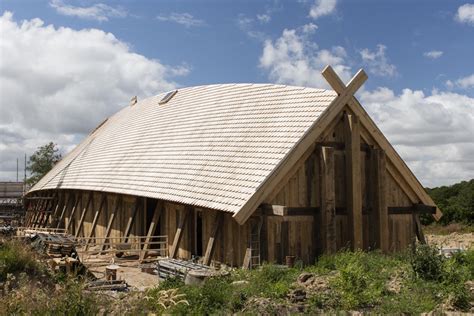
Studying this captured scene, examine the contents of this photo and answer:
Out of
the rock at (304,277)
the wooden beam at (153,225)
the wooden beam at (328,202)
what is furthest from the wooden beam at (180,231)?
the rock at (304,277)

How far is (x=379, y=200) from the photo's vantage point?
15.9 metres

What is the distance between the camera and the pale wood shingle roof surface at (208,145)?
15.3m

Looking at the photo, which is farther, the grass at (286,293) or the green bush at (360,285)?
the green bush at (360,285)

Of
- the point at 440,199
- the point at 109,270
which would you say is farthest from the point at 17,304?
the point at 440,199

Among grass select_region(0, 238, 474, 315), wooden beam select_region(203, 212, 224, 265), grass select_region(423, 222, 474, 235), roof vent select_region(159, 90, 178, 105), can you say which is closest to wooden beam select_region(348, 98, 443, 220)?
grass select_region(0, 238, 474, 315)

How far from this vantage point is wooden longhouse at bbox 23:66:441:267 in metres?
14.6

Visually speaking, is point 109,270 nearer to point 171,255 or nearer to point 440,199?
point 171,255

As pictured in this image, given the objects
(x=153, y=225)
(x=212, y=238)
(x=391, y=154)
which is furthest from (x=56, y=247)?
(x=391, y=154)

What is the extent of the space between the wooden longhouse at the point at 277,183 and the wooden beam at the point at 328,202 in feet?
0.09

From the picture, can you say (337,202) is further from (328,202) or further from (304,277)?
(304,277)

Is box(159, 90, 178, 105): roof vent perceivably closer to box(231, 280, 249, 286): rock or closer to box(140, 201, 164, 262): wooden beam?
box(140, 201, 164, 262): wooden beam

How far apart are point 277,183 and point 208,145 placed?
4.90 metres

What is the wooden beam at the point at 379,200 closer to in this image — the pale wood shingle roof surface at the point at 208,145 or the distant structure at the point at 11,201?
the pale wood shingle roof surface at the point at 208,145

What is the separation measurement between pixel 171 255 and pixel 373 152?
7.26 m
